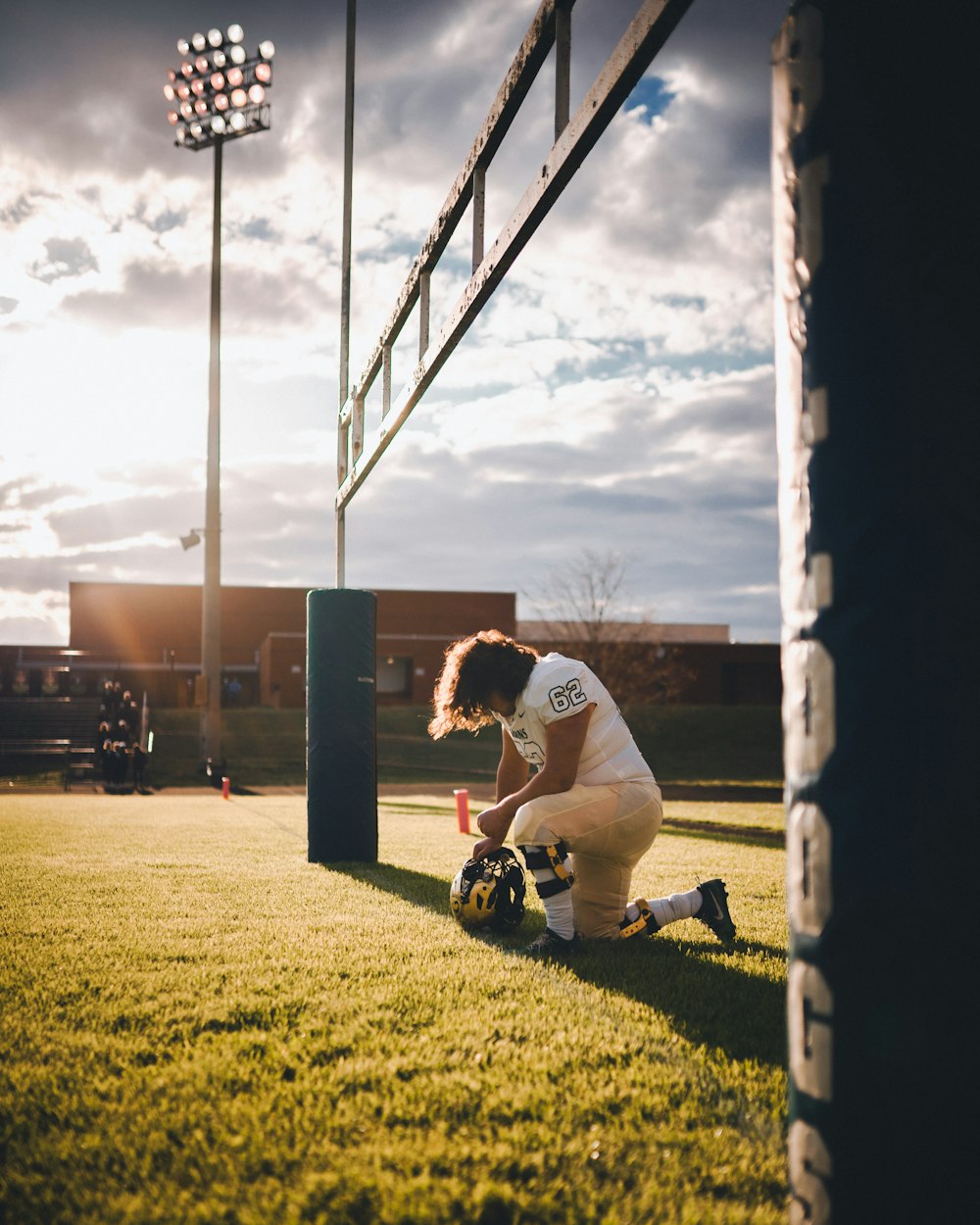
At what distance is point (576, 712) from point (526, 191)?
2579mm

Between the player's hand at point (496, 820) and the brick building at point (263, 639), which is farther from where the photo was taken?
the brick building at point (263, 639)

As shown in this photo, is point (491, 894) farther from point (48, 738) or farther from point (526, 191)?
point (48, 738)

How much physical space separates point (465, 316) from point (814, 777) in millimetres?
4591

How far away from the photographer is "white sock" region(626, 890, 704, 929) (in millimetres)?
4645

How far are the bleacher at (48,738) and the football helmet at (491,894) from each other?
19.4m

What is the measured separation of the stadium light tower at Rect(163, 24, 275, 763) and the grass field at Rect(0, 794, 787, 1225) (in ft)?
55.3

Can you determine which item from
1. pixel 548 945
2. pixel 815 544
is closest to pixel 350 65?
pixel 548 945

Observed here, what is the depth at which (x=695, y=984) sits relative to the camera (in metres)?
3.79

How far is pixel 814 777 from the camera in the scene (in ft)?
5.65

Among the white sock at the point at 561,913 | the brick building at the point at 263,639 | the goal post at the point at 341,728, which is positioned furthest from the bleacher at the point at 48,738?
the white sock at the point at 561,913

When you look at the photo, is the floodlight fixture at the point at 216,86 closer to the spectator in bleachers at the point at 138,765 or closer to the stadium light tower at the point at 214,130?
the stadium light tower at the point at 214,130

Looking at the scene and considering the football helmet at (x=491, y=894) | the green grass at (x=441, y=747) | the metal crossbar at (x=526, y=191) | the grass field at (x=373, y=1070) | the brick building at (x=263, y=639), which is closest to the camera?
the grass field at (x=373, y=1070)

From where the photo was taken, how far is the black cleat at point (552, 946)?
167 inches

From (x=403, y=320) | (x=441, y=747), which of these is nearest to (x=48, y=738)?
(x=441, y=747)
